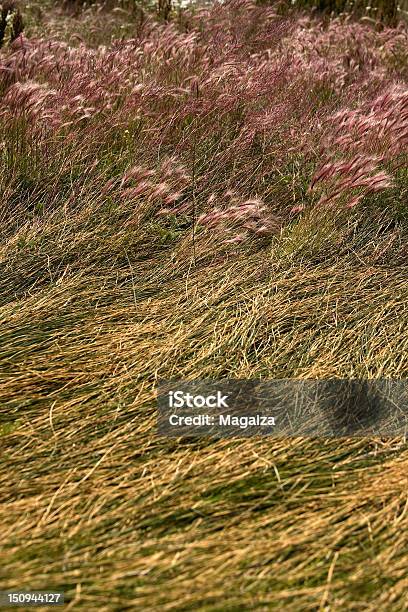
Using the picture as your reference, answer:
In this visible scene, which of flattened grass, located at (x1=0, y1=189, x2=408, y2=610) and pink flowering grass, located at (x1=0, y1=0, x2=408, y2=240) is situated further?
pink flowering grass, located at (x1=0, y1=0, x2=408, y2=240)

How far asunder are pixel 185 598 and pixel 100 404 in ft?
2.48

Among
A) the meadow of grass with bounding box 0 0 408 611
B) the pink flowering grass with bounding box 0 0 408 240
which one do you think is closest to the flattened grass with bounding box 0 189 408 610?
the meadow of grass with bounding box 0 0 408 611

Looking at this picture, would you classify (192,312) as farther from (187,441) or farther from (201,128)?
(201,128)

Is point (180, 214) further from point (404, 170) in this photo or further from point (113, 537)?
point (113, 537)

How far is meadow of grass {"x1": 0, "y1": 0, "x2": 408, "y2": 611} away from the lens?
1793 mm

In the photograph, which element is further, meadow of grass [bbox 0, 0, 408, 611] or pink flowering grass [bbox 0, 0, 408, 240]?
pink flowering grass [bbox 0, 0, 408, 240]

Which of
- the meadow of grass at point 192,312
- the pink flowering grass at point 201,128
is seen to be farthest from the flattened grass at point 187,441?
the pink flowering grass at point 201,128

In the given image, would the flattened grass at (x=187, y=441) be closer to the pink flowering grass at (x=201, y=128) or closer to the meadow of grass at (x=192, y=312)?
the meadow of grass at (x=192, y=312)

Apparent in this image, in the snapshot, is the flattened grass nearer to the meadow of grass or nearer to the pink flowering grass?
the meadow of grass

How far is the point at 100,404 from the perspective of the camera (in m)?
2.30

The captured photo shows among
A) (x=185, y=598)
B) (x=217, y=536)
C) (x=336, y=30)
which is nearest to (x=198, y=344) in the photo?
(x=217, y=536)

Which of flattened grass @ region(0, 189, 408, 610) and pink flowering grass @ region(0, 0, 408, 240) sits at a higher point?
pink flowering grass @ region(0, 0, 408, 240)

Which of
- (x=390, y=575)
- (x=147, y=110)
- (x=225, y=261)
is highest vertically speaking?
(x=147, y=110)

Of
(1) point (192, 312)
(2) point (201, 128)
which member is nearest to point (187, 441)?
(1) point (192, 312)
